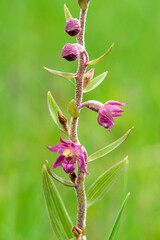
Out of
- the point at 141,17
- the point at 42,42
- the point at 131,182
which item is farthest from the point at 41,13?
the point at 131,182

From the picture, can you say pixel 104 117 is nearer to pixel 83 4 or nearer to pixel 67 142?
pixel 67 142

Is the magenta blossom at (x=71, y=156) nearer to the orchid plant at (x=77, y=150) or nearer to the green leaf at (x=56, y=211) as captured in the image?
the orchid plant at (x=77, y=150)

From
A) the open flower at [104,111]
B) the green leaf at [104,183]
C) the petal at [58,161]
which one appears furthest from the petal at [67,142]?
the green leaf at [104,183]

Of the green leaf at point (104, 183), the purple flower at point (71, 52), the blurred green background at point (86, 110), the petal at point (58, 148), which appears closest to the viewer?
the purple flower at point (71, 52)

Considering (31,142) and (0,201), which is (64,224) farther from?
(31,142)

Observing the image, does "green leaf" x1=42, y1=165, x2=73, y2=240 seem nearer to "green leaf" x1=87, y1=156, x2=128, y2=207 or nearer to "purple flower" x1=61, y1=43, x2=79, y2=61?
"green leaf" x1=87, y1=156, x2=128, y2=207

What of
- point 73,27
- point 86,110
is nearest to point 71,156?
point 73,27
